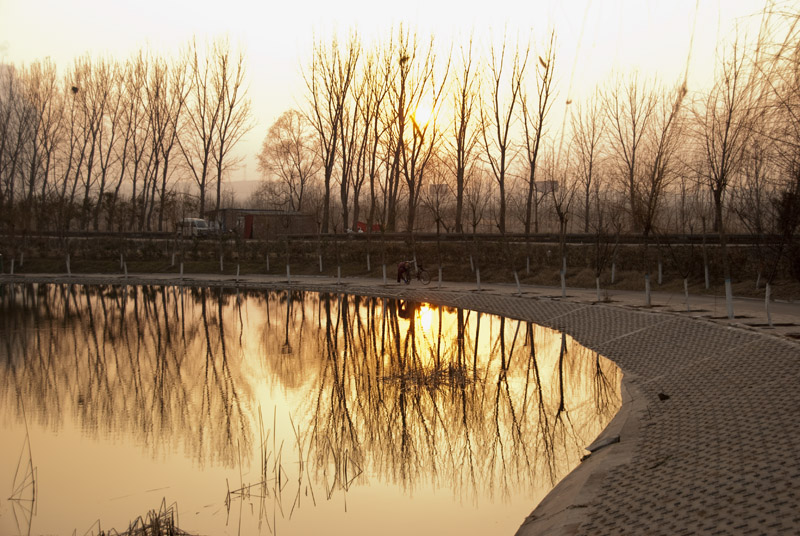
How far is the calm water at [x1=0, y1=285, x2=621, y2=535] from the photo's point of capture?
714 centimetres

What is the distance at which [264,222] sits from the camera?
49562 millimetres

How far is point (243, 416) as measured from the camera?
10.7 meters

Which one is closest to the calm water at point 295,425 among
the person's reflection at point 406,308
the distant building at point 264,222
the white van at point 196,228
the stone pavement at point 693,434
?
the stone pavement at point 693,434

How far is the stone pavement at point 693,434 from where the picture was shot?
530 cm

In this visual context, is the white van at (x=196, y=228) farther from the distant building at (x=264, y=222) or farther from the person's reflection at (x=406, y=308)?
the person's reflection at (x=406, y=308)

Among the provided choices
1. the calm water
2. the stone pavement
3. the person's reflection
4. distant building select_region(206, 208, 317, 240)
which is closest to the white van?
distant building select_region(206, 208, 317, 240)

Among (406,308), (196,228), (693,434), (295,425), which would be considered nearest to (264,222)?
(196,228)

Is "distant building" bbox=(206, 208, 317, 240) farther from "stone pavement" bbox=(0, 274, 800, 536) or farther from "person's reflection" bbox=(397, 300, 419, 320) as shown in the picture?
"stone pavement" bbox=(0, 274, 800, 536)

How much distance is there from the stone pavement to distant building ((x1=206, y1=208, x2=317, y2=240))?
3525 cm

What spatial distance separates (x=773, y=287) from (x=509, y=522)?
16.0 meters

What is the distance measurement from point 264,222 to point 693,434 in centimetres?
4430

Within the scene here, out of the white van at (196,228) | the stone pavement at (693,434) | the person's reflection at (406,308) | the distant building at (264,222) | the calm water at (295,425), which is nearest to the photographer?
the stone pavement at (693,434)

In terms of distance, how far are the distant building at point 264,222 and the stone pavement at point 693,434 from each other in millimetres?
35247

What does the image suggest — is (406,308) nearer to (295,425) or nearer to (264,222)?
(295,425)
